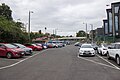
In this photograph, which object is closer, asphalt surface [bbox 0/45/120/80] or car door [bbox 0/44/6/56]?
asphalt surface [bbox 0/45/120/80]

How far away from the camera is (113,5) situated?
202 ft

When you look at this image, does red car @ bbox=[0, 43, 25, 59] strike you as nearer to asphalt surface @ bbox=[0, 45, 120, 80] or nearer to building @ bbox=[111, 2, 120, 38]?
asphalt surface @ bbox=[0, 45, 120, 80]

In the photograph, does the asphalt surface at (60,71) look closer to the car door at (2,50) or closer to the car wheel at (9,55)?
the car wheel at (9,55)

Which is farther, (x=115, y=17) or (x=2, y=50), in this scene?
(x=115, y=17)

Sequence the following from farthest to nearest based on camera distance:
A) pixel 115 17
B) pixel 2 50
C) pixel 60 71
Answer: pixel 115 17
pixel 2 50
pixel 60 71

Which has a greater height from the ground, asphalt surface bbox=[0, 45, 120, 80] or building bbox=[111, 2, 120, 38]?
building bbox=[111, 2, 120, 38]

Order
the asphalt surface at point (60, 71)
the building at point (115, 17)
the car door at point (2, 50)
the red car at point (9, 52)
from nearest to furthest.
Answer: the asphalt surface at point (60, 71) < the red car at point (9, 52) < the car door at point (2, 50) < the building at point (115, 17)

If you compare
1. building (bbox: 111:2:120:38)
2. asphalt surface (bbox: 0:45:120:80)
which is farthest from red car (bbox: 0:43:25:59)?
building (bbox: 111:2:120:38)

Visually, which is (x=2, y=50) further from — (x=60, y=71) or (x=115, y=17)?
(x=115, y=17)

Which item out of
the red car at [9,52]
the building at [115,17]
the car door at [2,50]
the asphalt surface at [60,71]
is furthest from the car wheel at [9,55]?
the building at [115,17]

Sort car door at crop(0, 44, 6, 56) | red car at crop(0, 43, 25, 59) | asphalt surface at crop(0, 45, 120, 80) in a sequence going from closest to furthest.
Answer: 1. asphalt surface at crop(0, 45, 120, 80)
2. red car at crop(0, 43, 25, 59)
3. car door at crop(0, 44, 6, 56)

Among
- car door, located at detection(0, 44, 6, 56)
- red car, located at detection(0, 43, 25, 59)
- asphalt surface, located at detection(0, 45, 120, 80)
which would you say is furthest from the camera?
car door, located at detection(0, 44, 6, 56)

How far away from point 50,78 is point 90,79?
1736 millimetres

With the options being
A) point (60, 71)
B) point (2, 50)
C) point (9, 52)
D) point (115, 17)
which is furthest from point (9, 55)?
point (115, 17)
